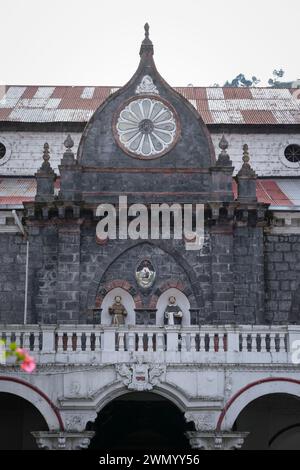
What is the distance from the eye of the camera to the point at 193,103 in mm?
52688

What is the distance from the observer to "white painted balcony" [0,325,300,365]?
1374 inches

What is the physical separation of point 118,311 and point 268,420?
24.4 feet

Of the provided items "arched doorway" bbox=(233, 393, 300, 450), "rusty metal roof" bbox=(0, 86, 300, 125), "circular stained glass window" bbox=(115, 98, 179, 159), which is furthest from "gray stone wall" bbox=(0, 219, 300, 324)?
"rusty metal roof" bbox=(0, 86, 300, 125)

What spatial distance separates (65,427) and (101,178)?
1239cm

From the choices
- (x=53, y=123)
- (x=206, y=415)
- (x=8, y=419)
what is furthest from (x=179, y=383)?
(x=53, y=123)

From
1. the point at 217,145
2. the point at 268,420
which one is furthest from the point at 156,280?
the point at 217,145

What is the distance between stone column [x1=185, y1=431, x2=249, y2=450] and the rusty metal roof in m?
19.6

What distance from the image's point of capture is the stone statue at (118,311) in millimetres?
41763

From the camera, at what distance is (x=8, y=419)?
38.6 m

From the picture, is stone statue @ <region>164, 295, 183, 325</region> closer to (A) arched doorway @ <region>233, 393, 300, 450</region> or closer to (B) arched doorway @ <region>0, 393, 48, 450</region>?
(A) arched doorway @ <region>233, 393, 300, 450</region>

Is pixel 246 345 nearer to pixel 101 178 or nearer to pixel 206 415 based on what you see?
pixel 206 415
